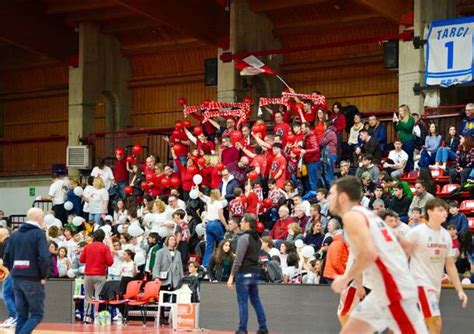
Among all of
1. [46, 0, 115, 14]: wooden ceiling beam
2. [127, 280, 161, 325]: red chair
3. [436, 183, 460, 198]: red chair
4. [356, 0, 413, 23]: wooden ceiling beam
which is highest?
[46, 0, 115, 14]: wooden ceiling beam

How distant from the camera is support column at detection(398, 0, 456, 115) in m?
24.9

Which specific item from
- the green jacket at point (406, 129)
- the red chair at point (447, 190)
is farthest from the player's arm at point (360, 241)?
the green jacket at point (406, 129)

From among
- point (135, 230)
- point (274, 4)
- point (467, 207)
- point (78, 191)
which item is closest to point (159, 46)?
point (274, 4)

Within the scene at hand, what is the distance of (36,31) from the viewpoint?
1250 inches

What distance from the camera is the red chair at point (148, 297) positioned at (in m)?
20.6

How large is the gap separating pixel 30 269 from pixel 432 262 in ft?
16.4

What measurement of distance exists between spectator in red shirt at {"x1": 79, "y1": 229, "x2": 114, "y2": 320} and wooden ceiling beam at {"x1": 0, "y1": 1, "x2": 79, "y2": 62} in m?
11.8

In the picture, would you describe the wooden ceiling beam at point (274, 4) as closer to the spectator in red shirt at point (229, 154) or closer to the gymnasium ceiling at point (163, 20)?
the gymnasium ceiling at point (163, 20)

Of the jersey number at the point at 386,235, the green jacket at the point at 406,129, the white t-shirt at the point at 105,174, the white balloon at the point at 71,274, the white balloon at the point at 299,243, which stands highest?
the green jacket at the point at 406,129

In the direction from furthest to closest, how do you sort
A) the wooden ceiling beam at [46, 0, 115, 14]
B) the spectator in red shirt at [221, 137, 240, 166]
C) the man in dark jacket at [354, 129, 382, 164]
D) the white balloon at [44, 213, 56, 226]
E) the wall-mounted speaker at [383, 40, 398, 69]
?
1. the wooden ceiling beam at [46, 0, 115, 14]
2. the wall-mounted speaker at [383, 40, 398, 69]
3. the white balloon at [44, 213, 56, 226]
4. the spectator in red shirt at [221, 137, 240, 166]
5. the man in dark jacket at [354, 129, 382, 164]

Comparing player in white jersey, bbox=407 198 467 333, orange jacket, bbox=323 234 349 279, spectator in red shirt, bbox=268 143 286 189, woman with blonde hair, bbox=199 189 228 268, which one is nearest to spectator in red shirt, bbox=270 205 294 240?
woman with blonde hair, bbox=199 189 228 268

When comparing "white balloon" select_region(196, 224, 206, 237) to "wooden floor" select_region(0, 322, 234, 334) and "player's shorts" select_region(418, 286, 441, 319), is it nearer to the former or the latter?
"wooden floor" select_region(0, 322, 234, 334)

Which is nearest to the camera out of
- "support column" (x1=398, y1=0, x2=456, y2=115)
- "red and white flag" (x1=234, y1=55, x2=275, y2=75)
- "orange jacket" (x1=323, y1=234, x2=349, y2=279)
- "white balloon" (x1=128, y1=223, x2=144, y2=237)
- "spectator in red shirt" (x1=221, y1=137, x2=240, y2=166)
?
"orange jacket" (x1=323, y1=234, x2=349, y2=279)

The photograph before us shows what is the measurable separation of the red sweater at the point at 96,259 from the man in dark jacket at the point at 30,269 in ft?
22.4
